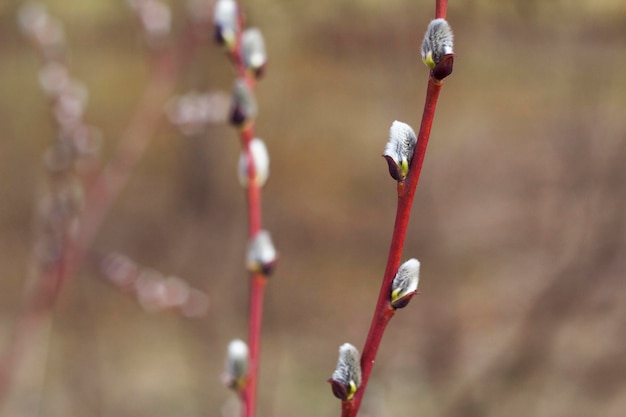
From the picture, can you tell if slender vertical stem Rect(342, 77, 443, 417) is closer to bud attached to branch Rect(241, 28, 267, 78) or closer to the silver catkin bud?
the silver catkin bud

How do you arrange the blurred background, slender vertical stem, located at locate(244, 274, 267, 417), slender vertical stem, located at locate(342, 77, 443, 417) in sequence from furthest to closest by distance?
the blurred background, slender vertical stem, located at locate(244, 274, 267, 417), slender vertical stem, located at locate(342, 77, 443, 417)

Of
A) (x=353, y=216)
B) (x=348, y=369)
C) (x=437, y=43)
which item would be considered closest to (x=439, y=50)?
(x=437, y=43)

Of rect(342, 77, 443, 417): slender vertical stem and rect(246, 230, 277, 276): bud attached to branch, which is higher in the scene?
rect(246, 230, 277, 276): bud attached to branch

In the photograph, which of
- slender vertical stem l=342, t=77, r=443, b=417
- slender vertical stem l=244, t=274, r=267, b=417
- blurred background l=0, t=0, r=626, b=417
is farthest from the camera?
blurred background l=0, t=0, r=626, b=417

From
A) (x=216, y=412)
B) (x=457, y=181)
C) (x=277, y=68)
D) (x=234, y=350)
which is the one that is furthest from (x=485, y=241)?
(x=234, y=350)

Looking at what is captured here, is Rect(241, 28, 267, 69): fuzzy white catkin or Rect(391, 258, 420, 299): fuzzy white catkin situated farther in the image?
Rect(241, 28, 267, 69): fuzzy white catkin

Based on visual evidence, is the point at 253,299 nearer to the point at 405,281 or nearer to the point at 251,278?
the point at 251,278

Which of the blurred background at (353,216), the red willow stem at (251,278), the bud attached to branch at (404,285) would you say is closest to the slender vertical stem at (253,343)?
the red willow stem at (251,278)

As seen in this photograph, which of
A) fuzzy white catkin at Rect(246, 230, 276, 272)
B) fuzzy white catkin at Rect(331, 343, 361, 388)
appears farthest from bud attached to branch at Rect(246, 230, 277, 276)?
fuzzy white catkin at Rect(331, 343, 361, 388)
